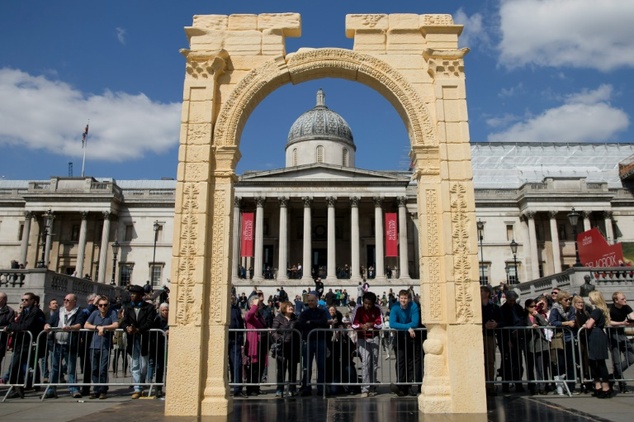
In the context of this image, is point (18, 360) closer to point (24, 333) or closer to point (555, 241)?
point (24, 333)

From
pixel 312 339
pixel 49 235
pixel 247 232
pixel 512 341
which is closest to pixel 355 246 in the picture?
pixel 247 232

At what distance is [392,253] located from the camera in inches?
1577

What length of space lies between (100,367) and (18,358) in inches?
69.6

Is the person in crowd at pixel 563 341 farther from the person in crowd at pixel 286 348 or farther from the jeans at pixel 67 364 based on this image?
the jeans at pixel 67 364

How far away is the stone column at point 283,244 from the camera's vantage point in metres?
45.2

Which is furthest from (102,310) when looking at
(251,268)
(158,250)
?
(158,250)

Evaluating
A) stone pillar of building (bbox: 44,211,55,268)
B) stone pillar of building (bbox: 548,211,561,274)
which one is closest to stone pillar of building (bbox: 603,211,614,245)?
stone pillar of building (bbox: 548,211,561,274)

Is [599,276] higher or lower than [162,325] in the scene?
higher

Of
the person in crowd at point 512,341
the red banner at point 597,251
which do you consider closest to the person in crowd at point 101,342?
the person in crowd at point 512,341

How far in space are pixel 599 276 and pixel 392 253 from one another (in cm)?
1772

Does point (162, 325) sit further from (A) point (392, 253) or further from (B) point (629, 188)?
(B) point (629, 188)

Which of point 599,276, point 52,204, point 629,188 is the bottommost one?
point 599,276

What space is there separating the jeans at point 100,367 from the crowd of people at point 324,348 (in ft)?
8.01

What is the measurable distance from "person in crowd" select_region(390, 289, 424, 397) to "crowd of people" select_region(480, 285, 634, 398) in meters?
1.31
